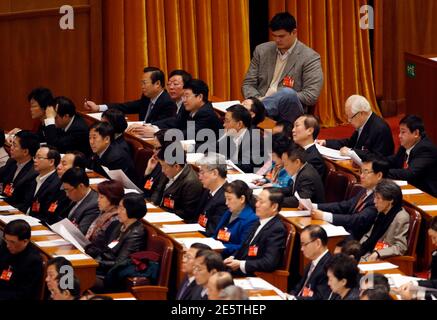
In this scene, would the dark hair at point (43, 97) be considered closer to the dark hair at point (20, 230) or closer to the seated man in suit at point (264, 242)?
the dark hair at point (20, 230)

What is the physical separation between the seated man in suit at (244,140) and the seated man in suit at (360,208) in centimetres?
103

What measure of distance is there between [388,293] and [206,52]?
17.1 feet

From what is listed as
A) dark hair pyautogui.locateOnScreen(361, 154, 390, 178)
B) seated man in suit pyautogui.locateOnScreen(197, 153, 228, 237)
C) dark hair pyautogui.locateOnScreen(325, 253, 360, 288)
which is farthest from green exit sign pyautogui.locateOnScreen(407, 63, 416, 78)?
dark hair pyautogui.locateOnScreen(325, 253, 360, 288)

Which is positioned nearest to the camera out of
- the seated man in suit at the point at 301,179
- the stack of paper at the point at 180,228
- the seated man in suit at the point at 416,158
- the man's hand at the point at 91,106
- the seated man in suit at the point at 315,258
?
the seated man in suit at the point at 315,258

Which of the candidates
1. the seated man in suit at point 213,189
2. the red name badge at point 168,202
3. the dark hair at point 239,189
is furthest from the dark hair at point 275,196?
the red name badge at point 168,202

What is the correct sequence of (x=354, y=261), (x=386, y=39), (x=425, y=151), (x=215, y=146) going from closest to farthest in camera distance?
(x=354, y=261) → (x=425, y=151) → (x=215, y=146) → (x=386, y=39)

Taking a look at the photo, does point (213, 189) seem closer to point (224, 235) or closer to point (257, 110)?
point (224, 235)

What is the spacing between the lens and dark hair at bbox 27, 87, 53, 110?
367 inches

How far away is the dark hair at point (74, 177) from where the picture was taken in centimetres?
776

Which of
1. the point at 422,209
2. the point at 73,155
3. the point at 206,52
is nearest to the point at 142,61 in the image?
the point at 206,52

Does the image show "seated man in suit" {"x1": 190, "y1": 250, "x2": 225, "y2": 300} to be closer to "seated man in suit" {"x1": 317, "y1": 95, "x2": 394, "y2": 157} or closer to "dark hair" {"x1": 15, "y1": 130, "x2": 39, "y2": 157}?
"seated man in suit" {"x1": 317, "y1": 95, "x2": 394, "y2": 157}

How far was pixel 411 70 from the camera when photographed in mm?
9961
